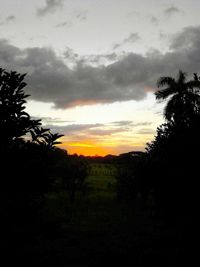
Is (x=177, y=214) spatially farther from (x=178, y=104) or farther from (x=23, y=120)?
(x=178, y=104)

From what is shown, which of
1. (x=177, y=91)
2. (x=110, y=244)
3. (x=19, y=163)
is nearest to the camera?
(x=19, y=163)

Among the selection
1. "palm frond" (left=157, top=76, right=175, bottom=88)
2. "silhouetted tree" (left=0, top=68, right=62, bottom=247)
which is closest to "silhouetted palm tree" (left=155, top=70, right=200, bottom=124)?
"palm frond" (left=157, top=76, right=175, bottom=88)

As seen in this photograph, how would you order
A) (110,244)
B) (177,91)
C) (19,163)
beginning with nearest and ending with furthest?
(19,163) < (110,244) < (177,91)

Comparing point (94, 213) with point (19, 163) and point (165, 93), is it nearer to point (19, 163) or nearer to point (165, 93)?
point (165, 93)

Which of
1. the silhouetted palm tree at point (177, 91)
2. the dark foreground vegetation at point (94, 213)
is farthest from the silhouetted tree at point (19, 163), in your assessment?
the silhouetted palm tree at point (177, 91)

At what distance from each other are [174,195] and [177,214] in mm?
1044

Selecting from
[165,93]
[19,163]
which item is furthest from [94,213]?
[19,163]

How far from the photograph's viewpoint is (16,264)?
7727 millimetres

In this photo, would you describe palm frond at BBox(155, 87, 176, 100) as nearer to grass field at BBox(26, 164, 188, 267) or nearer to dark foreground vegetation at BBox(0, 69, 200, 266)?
dark foreground vegetation at BBox(0, 69, 200, 266)

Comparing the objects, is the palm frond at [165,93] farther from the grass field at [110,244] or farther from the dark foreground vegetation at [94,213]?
the grass field at [110,244]

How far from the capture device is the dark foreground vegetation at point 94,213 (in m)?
7.82

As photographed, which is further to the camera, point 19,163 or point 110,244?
point 110,244

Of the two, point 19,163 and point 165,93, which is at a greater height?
point 165,93

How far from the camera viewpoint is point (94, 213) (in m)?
42.7
